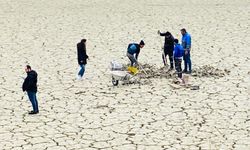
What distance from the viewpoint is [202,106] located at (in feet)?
36.5

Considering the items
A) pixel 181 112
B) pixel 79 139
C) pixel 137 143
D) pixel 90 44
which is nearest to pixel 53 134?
pixel 79 139

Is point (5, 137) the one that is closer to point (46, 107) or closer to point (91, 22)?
point (46, 107)

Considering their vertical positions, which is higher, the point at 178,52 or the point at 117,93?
the point at 178,52

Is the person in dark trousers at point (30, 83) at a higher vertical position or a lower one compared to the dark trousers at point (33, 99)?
higher

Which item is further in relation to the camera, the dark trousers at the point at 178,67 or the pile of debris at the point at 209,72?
the pile of debris at the point at 209,72

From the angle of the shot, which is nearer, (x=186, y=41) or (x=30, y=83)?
(x=30, y=83)

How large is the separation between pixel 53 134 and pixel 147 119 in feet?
6.61

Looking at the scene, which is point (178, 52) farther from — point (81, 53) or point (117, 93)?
point (81, 53)

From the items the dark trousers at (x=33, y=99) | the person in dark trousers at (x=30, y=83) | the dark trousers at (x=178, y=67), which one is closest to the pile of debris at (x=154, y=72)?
the dark trousers at (x=178, y=67)

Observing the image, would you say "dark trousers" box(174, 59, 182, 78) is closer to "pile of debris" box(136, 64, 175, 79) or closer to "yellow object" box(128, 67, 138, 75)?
"pile of debris" box(136, 64, 175, 79)

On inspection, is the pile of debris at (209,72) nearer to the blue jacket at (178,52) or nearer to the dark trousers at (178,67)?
the dark trousers at (178,67)

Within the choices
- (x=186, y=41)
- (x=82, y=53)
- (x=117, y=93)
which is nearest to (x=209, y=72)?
(x=186, y=41)

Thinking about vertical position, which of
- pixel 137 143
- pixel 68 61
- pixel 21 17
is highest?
pixel 21 17

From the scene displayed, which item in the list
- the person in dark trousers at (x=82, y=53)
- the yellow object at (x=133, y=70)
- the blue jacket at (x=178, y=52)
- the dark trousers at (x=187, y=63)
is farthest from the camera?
the dark trousers at (x=187, y=63)
